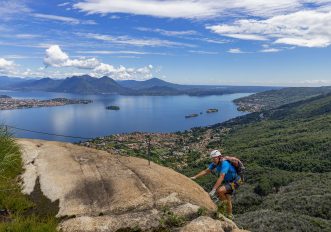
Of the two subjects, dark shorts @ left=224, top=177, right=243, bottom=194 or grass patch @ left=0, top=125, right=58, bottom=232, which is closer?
grass patch @ left=0, top=125, right=58, bottom=232

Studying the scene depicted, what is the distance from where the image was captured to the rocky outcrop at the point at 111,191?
8.56 meters

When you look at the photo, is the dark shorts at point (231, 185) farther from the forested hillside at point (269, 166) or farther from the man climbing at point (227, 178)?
the forested hillside at point (269, 166)

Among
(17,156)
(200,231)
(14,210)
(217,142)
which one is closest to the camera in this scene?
(200,231)

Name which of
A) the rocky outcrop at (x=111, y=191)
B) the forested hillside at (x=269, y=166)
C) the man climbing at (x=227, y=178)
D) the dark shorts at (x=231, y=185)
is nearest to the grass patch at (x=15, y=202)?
the rocky outcrop at (x=111, y=191)

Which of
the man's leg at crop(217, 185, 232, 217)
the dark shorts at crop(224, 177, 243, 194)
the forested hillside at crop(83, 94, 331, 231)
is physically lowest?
the forested hillside at crop(83, 94, 331, 231)

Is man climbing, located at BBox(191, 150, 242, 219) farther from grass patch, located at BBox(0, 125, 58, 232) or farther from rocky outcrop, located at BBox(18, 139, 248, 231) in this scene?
grass patch, located at BBox(0, 125, 58, 232)

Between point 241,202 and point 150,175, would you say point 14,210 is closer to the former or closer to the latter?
point 150,175

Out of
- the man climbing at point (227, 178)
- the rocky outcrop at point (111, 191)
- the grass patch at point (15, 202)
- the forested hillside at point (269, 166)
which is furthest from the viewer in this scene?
the forested hillside at point (269, 166)

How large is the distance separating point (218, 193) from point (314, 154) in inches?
4435

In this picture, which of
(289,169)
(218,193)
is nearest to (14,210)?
(218,193)

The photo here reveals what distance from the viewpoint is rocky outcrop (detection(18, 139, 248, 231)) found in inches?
337

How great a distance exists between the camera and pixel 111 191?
9898 mm

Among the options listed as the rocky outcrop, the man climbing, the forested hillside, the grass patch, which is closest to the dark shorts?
the man climbing

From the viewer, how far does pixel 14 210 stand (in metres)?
9.04
